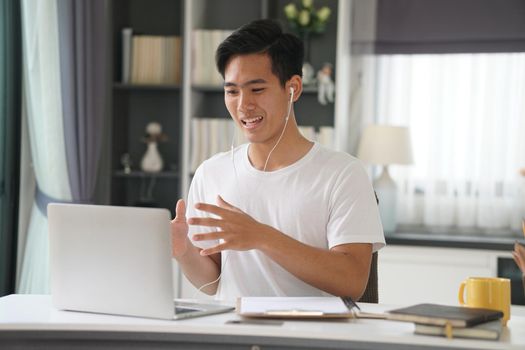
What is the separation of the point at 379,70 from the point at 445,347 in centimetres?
304

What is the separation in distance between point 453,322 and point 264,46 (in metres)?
1.01

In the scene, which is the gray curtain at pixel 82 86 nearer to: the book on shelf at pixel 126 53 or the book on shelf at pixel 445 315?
the book on shelf at pixel 126 53

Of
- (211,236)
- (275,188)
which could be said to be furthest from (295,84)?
(211,236)

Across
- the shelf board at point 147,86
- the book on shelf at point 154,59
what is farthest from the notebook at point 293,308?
the book on shelf at point 154,59

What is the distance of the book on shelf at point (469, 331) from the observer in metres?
1.73

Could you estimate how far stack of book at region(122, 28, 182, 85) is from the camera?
452 cm

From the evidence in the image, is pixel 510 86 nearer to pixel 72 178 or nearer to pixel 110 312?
pixel 72 178

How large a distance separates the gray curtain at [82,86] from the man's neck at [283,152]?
1.68 metres

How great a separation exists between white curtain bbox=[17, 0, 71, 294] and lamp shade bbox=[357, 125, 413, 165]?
60.0 inches

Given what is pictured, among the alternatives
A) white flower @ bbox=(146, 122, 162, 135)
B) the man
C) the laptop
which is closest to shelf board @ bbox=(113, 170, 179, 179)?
white flower @ bbox=(146, 122, 162, 135)

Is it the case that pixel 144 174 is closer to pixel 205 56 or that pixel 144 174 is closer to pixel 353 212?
pixel 205 56

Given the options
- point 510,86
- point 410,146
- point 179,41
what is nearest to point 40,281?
point 179,41

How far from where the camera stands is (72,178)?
155 inches

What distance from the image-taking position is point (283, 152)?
2.45 metres
